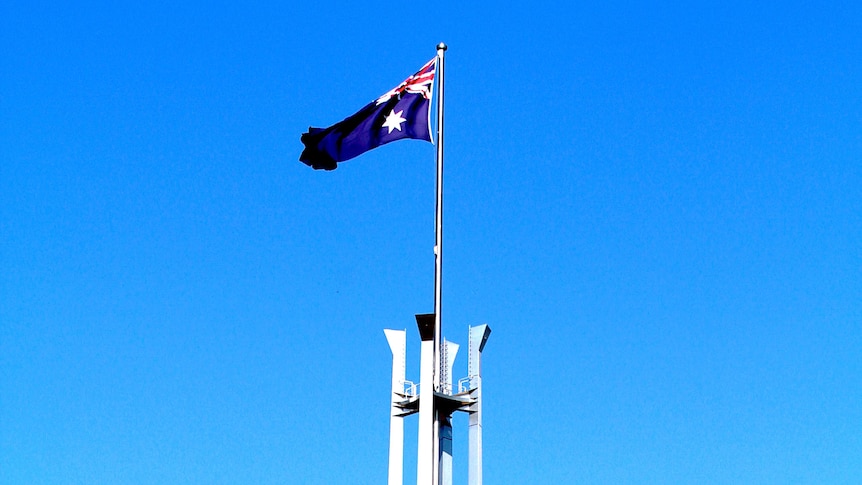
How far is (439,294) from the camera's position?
41.8 m

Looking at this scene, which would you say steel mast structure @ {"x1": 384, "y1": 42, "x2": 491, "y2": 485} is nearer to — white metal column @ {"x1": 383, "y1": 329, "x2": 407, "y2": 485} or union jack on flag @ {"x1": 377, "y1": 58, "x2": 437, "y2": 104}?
white metal column @ {"x1": 383, "y1": 329, "x2": 407, "y2": 485}

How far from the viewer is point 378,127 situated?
43969 mm

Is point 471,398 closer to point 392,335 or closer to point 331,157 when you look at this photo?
point 392,335

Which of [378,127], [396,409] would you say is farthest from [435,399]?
[378,127]

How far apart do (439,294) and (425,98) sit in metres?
5.72

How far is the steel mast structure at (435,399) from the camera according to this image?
40188 mm

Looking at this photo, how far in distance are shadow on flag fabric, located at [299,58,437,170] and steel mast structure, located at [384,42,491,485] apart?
2872mm

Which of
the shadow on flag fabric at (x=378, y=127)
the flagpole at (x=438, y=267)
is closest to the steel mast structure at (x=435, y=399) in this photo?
the flagpole at (x=438, y=267)

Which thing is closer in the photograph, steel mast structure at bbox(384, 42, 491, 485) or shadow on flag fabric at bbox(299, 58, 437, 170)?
steel mast structure at bbox(384, 42, 491, 485)

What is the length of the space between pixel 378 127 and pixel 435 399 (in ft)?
26.7

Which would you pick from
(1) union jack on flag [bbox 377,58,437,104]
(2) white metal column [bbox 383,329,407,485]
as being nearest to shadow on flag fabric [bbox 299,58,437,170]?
(1) union jack on flag [bbox 377,58,437,104]

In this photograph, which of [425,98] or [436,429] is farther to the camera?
[425,98]

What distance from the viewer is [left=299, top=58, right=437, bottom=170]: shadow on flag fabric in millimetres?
43469

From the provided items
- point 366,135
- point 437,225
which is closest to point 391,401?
point 437,225
